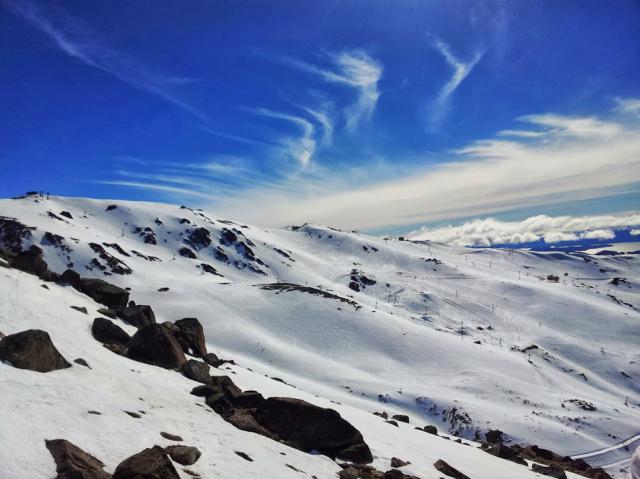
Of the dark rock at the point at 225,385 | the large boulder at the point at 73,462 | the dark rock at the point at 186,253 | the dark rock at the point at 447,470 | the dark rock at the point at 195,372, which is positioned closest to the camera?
the large boulder at the point at 73,462

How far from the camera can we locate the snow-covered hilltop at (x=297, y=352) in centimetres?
1313

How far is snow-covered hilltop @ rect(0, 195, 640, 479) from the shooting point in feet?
43.1

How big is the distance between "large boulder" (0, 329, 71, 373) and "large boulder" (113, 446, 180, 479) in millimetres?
5645

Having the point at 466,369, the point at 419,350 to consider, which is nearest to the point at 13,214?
the point at 419,350

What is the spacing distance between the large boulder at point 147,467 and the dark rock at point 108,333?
11824 mm

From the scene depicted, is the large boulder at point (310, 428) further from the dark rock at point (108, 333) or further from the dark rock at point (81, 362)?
the dark rock at point (108, 333)

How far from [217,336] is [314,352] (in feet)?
58.7

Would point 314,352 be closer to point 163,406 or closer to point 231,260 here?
point 163,406

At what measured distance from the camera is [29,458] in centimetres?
919

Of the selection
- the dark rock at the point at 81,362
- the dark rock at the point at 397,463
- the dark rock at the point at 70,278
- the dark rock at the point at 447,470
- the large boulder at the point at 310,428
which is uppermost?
the dark rock at the point at 70,278

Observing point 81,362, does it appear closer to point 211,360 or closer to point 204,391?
point 204,391

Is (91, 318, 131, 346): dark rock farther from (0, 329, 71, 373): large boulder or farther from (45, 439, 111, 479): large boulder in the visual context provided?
(45, 439, 111, 479): large boulder

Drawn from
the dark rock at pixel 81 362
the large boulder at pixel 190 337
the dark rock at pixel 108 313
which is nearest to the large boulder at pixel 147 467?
the dark rock at pixel 81 362

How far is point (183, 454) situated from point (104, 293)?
2071 cm
